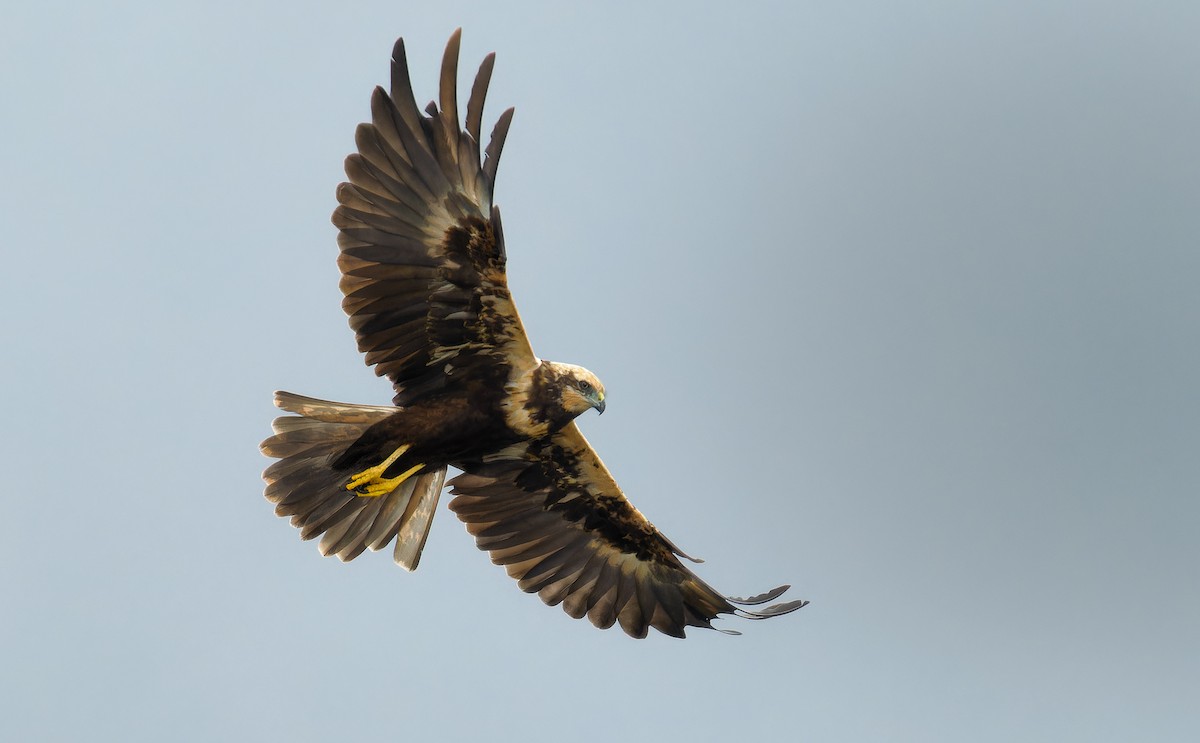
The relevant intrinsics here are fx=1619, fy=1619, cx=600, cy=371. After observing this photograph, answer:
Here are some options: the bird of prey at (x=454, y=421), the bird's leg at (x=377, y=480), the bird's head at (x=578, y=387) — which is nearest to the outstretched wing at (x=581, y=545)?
the bird of prey at (x=454, y=421)

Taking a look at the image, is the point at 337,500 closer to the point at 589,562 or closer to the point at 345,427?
the point at 345,427

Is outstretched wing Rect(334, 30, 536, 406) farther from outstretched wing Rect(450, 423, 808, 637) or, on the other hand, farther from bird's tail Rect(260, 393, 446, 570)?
outstretched wing Rect(450, 423, 808, 637)

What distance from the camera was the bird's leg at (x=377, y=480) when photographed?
1197cm

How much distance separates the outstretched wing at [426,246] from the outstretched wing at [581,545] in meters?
1.36

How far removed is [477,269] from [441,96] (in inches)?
49.9

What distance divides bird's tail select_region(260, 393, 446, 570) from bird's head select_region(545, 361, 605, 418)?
1272 mm

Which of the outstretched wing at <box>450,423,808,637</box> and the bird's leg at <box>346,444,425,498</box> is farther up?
the outstretched wing at <box>450,423,808,637</box>

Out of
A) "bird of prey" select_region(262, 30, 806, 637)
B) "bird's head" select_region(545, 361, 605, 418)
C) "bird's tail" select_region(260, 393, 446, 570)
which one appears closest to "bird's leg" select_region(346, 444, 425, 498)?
"bird of prey" select_region(262, 30, 806, 637)


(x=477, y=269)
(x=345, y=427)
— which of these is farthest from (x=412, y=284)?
(x=345, y=427)

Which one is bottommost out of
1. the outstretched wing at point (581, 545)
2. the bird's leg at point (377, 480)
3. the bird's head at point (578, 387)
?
the bird's leg at point (377, 480)

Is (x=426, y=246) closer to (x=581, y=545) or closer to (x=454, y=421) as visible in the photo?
(x=454, y=421)

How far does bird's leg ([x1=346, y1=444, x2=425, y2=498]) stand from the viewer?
39.3 ft

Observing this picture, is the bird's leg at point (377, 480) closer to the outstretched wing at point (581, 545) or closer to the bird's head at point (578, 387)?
the outstretched wing at point (581, 545)

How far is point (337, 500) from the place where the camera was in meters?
12.6
